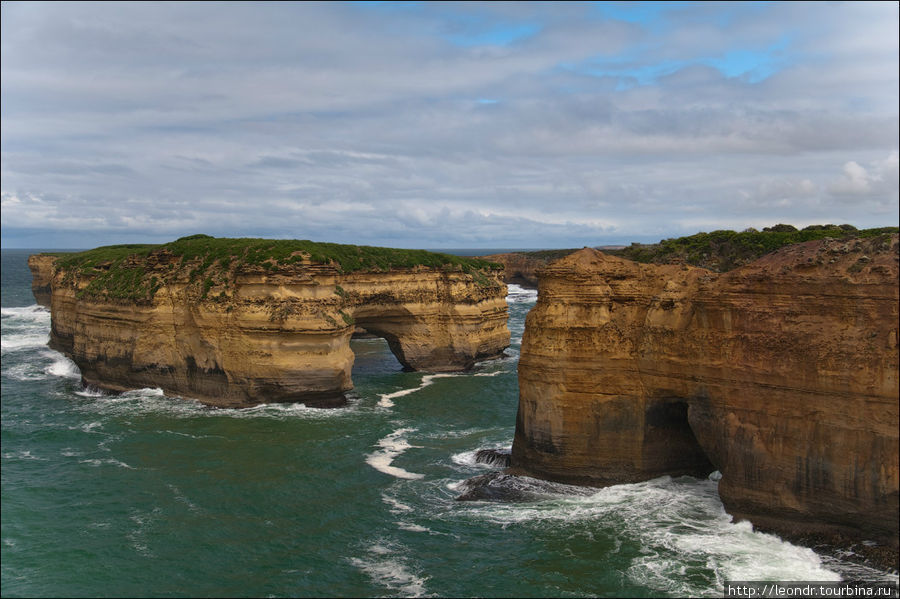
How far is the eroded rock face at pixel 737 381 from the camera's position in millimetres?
19406

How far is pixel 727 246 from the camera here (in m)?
32.1

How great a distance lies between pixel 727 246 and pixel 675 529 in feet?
49.9

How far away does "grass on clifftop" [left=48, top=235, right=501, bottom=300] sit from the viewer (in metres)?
41.5

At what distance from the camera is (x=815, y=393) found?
20141 mm

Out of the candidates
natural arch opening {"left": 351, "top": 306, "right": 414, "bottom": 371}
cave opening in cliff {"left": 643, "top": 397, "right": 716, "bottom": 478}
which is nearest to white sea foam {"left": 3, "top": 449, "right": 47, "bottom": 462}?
natural arch opening {"left": 351, "top": 306, "right": 414, "bottom": 371}

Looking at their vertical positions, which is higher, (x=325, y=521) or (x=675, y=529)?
(x=675, y=529)

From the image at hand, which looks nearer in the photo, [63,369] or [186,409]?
[186,409]

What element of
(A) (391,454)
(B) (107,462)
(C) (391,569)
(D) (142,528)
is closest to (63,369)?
(B) (107,462)

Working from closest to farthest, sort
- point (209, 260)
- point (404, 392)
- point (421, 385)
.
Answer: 1. point (209, 260)
2. point (404, 392)
3. point (421, 385)

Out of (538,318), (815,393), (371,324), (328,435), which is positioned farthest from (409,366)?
(815,393)

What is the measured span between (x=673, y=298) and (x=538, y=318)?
487 cm

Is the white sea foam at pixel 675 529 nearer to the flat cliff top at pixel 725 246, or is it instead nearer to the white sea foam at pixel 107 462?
the flat cliff top at pixel 725 246

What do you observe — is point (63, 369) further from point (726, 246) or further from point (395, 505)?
point (726, 246)

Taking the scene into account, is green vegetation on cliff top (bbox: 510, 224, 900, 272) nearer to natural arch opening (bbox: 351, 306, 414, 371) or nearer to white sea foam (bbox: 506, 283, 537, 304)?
natural arch opening (bbox: 351, 306, 414, 371)
